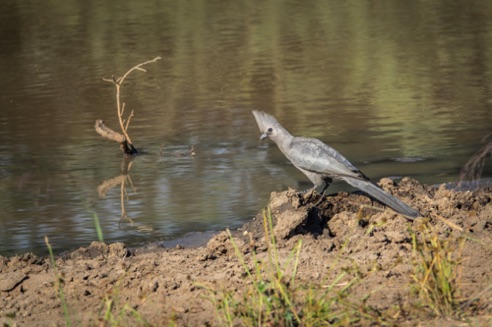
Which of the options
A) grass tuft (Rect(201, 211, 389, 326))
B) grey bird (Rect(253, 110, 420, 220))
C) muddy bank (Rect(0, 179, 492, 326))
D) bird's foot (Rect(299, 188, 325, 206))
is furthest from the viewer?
bird's foot (Rect(299, 188, 325, 206))

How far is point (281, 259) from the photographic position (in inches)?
273

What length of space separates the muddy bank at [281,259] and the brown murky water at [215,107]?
1077 mm

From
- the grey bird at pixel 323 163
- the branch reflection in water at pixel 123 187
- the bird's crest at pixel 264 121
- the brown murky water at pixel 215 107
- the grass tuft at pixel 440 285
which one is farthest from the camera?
the brown murky water at pixel 215 107

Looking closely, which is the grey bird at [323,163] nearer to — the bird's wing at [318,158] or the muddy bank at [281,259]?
the bird's wing at [318,158]

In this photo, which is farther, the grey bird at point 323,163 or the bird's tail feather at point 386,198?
the grey bird at point 323,163

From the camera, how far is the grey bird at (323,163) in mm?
7734

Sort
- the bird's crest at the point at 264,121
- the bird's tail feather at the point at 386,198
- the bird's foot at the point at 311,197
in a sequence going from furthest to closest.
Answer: the bird's crest at the point at 264,121
the bird's foot at the point at 311,197
the bird's tail feather at the point at 386,198

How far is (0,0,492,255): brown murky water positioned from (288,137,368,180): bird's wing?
33.0 inches

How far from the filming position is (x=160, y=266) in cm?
693

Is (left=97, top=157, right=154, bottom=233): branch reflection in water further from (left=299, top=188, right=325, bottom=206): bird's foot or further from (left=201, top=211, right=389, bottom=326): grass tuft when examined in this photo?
(left=201, top=211, right=389, bottom=326): grass tuft

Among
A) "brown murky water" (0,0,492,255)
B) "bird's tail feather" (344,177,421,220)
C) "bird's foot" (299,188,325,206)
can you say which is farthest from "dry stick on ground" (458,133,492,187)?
"bird's foot" (299,188,325,206)

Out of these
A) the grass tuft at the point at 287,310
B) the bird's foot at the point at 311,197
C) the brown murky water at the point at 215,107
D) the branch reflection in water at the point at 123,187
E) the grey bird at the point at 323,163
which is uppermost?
the grass tuft at the point at 287,310

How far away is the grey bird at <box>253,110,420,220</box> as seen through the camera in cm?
773

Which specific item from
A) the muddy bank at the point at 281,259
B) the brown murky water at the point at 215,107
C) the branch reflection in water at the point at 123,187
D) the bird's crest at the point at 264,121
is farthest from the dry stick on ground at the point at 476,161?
the branch reflection in water at the point at 123,187
